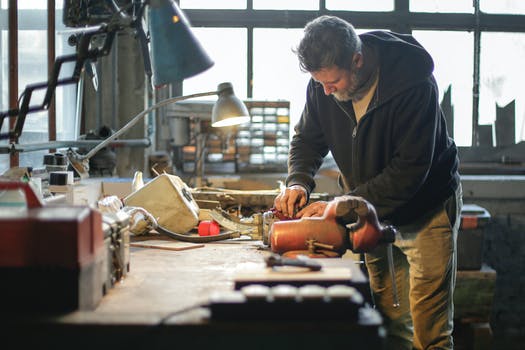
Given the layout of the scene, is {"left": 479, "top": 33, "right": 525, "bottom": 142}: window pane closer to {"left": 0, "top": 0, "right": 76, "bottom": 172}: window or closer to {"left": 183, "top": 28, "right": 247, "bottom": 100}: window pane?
{"left": 183, "top": 28, "right": 247, "bottom": 100}: window pane

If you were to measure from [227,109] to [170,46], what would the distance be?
0.85 metres

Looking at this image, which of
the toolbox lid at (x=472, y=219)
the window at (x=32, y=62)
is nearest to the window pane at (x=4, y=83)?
the window at (x=32, y=62)

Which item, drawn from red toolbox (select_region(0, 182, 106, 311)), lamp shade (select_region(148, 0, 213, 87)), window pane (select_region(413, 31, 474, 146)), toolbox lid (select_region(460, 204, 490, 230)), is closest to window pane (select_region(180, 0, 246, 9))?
window pane (select_region(413, 31, 474, 146))

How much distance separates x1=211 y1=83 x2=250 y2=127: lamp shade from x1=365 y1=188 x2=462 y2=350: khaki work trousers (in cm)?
81

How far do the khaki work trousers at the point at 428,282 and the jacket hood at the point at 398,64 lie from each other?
506 millimetres

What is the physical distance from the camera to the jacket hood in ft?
7.57

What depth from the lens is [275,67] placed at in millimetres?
5379

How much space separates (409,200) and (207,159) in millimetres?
2917

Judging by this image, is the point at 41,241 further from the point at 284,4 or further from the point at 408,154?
the point at 284,4

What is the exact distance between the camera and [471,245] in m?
4.11

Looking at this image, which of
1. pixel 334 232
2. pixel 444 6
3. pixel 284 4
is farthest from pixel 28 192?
pixel 444 6

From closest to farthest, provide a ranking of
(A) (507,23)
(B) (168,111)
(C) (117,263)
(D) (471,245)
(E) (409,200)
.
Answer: (C) (117,263) < (E) (409,200) < (D) (471,245) < (B) (168,111) < (A) (507,23)

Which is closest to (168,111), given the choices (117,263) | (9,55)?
(9,55)

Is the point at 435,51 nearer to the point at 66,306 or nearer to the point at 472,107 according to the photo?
the point at 472,107
